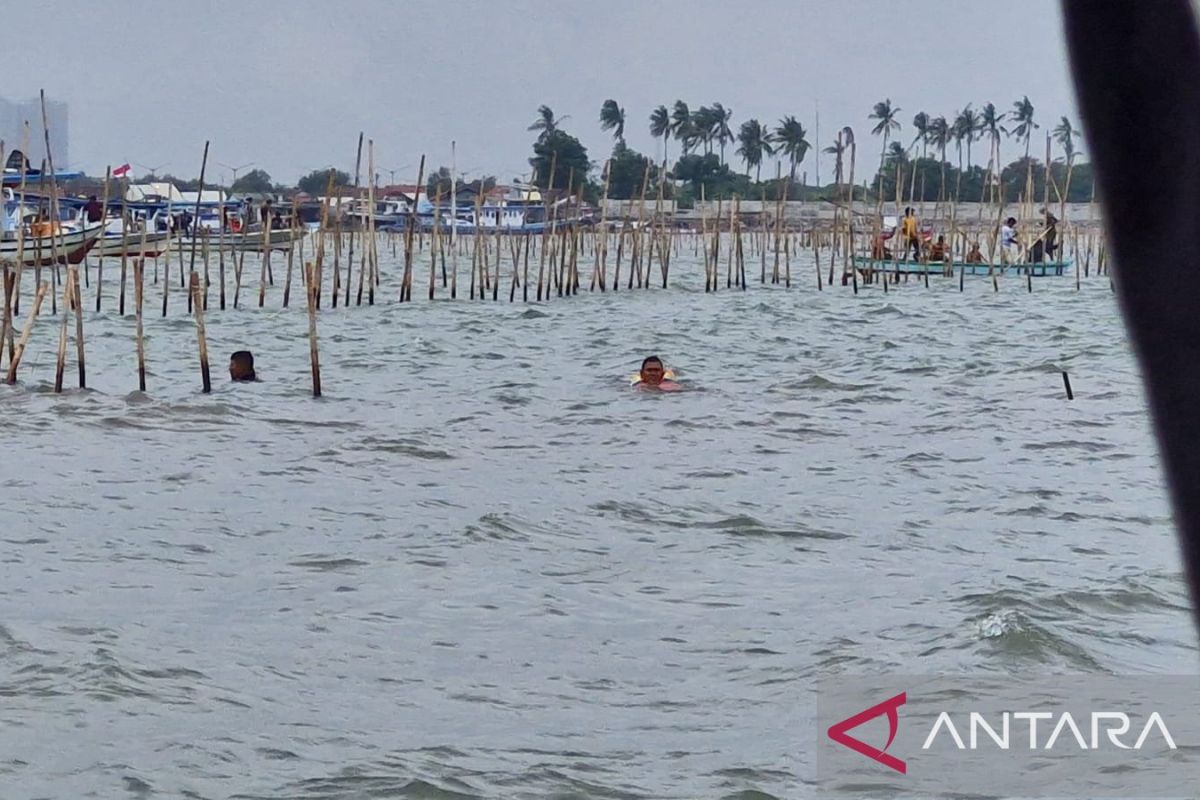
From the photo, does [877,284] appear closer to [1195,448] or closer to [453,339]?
[453,339]

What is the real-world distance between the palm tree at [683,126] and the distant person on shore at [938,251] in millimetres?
85172

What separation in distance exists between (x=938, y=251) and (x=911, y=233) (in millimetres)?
1753

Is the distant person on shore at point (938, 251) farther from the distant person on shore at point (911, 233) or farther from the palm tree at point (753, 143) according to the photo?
the palm tree at point (753, 143)

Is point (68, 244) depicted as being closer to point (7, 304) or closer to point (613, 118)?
point (7, 304)

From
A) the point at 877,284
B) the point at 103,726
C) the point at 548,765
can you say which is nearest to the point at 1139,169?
the point at 548,765

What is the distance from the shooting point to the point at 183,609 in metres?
7.61

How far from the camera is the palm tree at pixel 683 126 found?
403 ft

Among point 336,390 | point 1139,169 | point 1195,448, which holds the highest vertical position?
point 1139,169

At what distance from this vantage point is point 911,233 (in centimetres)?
3656

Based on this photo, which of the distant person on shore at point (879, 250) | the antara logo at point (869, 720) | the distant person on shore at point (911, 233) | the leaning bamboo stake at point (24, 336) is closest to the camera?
→ the antara logo at point (869, 720)

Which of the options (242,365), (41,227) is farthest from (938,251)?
(242,365)

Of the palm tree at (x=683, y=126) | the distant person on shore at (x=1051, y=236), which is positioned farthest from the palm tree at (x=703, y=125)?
the distant person on shore at (x=1051, y=236)

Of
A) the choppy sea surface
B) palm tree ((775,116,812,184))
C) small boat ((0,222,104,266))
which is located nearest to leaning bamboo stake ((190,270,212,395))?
the choppy sea surface

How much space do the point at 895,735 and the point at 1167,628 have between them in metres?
1.93
